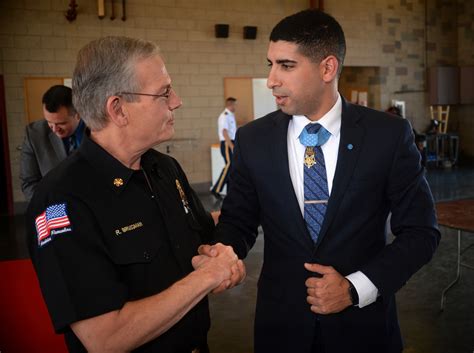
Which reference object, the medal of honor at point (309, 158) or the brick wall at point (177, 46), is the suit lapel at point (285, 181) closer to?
the medal of honor at point (309, 158)

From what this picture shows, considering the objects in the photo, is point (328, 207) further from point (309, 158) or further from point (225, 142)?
point (225, 142)

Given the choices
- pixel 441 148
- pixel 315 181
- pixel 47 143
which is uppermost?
pixel 47 143

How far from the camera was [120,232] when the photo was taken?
4.80 feet

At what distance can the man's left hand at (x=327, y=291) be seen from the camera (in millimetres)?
1614

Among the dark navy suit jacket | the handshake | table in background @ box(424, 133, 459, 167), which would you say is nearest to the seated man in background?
the dark navy suit jacket

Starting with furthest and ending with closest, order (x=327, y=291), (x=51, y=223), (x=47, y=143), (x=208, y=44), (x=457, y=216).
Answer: (x=208, y=44) → (x=457, y=216) → (x=47, y=143) → (x=327, y=291) → (x=51, y=223)

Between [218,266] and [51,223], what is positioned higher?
[51,223]

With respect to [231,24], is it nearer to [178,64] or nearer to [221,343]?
[178,64]

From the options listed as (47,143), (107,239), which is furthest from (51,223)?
(47,143)

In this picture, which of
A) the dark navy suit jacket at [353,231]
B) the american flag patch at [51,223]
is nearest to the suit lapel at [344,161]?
the dark navy suit jacket at [353,231]

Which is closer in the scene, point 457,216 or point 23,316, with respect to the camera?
point 23,316

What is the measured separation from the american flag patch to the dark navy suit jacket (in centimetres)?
67

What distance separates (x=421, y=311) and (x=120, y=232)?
342 centimetres

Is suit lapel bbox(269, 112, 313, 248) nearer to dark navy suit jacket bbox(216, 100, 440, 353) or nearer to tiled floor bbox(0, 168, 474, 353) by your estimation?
dark navy suit jacket bbox(216, 100, 440, 353)
